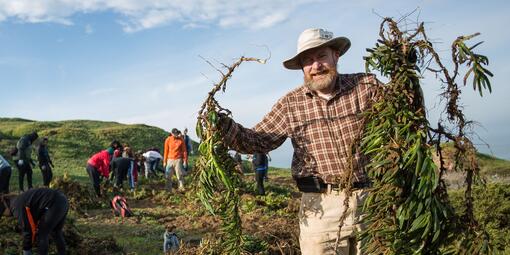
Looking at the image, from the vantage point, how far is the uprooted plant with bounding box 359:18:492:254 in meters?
2.20

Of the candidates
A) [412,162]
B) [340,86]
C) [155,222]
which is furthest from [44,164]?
[412,162]

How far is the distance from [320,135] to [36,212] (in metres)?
5.22

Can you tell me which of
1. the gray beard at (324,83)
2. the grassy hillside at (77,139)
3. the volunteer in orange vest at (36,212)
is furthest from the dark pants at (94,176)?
the gray beard at (324,83)

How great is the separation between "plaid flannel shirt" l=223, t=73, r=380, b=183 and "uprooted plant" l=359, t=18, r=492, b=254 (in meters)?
0.84

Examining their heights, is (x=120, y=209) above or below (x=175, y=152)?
below

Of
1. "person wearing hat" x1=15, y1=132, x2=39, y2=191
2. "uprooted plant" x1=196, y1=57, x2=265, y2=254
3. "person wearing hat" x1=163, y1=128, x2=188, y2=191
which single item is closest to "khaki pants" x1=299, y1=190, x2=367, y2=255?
"uprooted plant" x1=196, y1=57, x2=265, y2=254

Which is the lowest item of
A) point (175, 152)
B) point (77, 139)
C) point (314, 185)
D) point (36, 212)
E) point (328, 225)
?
point (36, 212)

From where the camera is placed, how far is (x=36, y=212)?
7301mm

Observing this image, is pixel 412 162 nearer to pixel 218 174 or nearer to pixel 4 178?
pixel 218 174

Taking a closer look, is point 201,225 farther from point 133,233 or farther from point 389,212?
point 389,212

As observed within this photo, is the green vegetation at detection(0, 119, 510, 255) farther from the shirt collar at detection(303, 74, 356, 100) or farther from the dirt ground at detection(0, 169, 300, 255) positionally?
the shirt collar at detection(303, 74, 356, 100)

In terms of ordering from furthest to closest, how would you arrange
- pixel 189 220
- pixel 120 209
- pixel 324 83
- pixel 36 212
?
pixel 120 209 → pixel 189 220 → pixel 36 212 → pixel 324 83

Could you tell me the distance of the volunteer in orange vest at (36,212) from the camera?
23.4 ft

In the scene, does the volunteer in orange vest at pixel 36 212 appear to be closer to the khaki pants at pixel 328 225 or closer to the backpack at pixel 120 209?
the khaki pants at pixel 328 225
